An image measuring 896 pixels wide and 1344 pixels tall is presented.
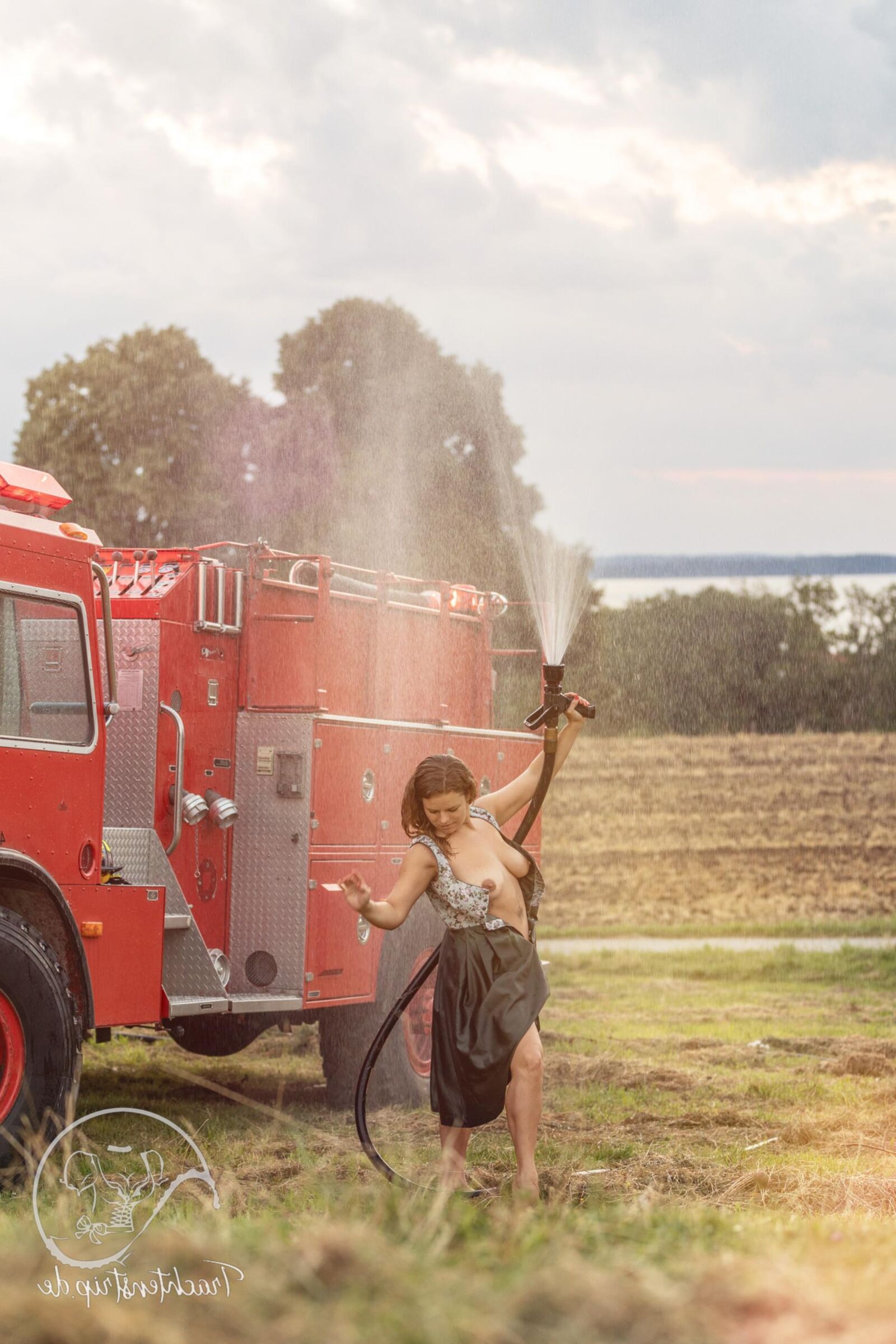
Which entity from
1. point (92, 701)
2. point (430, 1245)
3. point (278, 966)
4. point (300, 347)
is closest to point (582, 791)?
point (300, 347)

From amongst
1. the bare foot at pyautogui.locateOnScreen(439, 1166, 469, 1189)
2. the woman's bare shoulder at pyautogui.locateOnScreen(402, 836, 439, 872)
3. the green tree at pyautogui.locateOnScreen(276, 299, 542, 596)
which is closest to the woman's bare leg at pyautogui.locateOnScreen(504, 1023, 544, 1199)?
the bare foot at pyautogui.locateOnScreen(439, 1166, 469, 1189)

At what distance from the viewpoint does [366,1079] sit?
20.6 ft

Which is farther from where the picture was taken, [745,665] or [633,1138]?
[745,665]

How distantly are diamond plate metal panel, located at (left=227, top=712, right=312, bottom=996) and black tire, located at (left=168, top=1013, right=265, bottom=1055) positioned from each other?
0.62m

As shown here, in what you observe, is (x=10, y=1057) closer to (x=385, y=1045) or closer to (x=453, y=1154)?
(x=453, y=1154)

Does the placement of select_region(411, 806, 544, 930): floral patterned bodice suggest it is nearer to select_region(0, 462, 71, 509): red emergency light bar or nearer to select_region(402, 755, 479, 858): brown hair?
select_region(402, 755, 479, 858): brown hair

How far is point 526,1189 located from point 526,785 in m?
1.75

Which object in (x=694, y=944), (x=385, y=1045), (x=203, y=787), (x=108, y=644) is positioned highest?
(x=108, y=644)

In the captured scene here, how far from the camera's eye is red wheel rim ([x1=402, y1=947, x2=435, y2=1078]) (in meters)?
9.34

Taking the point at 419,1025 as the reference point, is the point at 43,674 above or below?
above

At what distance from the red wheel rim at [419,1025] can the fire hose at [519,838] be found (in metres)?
2.66

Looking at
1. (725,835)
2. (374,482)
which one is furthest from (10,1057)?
(374,482)

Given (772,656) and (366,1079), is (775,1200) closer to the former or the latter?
(366,1079)

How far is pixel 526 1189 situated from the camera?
17.5ft
